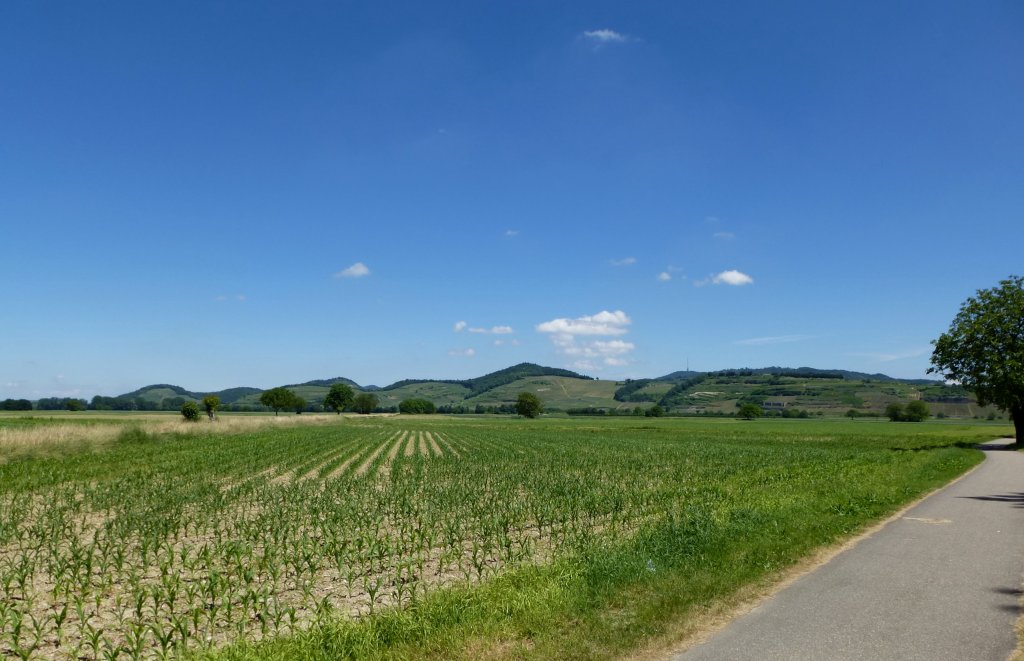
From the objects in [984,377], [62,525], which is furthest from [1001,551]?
[984,377]

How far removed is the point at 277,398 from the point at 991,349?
548 feet

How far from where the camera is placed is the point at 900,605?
848cm

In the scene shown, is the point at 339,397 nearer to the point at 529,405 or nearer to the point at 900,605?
the point at 529,405

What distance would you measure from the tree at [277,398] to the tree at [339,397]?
1533cm

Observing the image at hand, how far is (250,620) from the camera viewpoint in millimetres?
8664

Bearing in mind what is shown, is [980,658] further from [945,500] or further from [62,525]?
[62,525]

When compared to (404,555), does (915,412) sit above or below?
above

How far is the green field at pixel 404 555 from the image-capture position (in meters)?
7.65

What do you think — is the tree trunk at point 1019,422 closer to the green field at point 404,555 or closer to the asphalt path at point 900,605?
the green field at point 404,555

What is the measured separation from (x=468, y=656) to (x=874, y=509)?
46.4 feet

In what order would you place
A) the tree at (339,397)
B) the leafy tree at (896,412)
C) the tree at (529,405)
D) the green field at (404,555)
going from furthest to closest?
the tree at (339,397), the tree at (529,405), the leafy tree at (896,412), the green field at (404,555)

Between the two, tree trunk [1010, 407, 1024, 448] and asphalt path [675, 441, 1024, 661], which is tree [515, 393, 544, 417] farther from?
asphalt path [675, 441, 1024, 661]

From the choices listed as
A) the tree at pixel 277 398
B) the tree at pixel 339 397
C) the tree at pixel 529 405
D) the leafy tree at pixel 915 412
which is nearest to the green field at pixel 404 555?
the tree at pixel 277 398

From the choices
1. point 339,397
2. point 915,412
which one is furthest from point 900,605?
point 339,397
